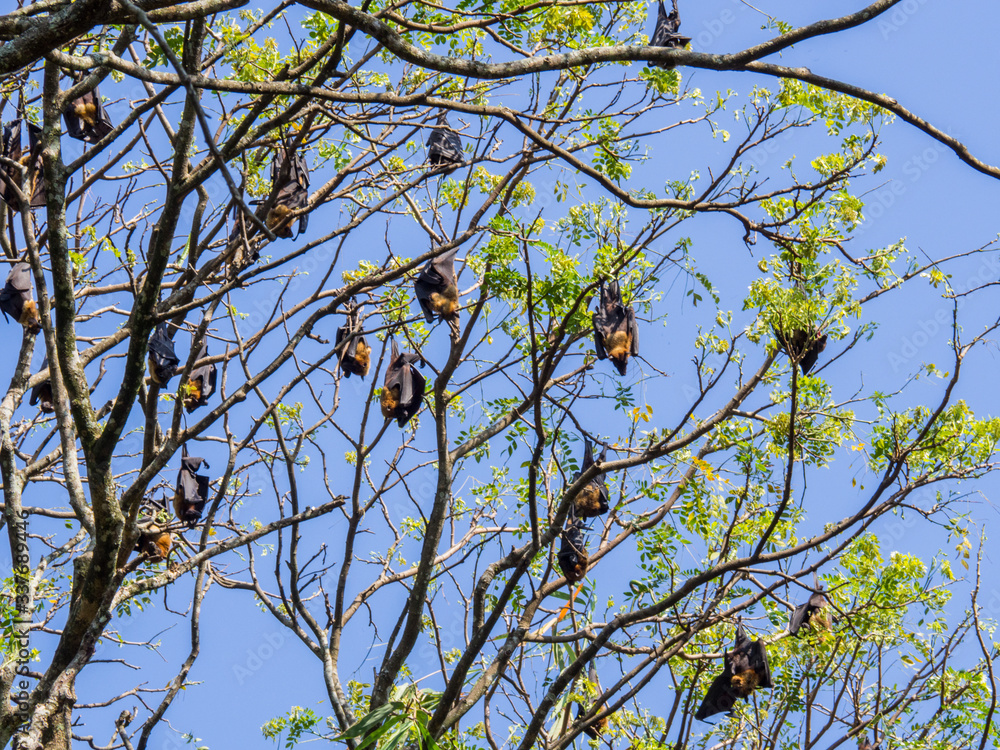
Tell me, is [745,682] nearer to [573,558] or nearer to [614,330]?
[573,558]

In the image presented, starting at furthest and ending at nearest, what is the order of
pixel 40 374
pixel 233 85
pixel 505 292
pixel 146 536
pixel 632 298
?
pixel 40 374
pixel 146 536
pixel 632 298
pixel 505 292
pixel 233 85

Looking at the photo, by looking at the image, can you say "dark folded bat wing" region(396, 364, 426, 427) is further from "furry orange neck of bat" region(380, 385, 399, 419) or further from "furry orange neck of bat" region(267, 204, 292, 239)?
"furry orange neck of bat" region(267, 204, 292, 239)

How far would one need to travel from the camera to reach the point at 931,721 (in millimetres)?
6535

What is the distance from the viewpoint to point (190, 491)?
852 centimetres

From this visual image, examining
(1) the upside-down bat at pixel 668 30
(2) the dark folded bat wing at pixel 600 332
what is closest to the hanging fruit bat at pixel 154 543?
(2) the dark folded bat wing at pixel 600 332

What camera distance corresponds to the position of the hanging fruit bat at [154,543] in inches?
295

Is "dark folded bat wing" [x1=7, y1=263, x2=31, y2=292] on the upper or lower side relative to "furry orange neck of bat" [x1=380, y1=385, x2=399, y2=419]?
upper

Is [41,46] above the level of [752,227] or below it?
above

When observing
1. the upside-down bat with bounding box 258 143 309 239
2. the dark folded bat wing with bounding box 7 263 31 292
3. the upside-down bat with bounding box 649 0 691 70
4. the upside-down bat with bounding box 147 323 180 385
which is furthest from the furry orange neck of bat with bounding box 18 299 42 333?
the upside-down bat with bounding box 649 0 691 70

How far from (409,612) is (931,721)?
3654 mm

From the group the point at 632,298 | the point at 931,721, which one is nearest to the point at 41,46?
the point at 632,298

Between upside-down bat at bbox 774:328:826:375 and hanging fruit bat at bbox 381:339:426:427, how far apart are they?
10.0 ft

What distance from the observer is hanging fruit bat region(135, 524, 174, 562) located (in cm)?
750

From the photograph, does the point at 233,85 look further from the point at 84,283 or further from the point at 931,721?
the point at 931,721
